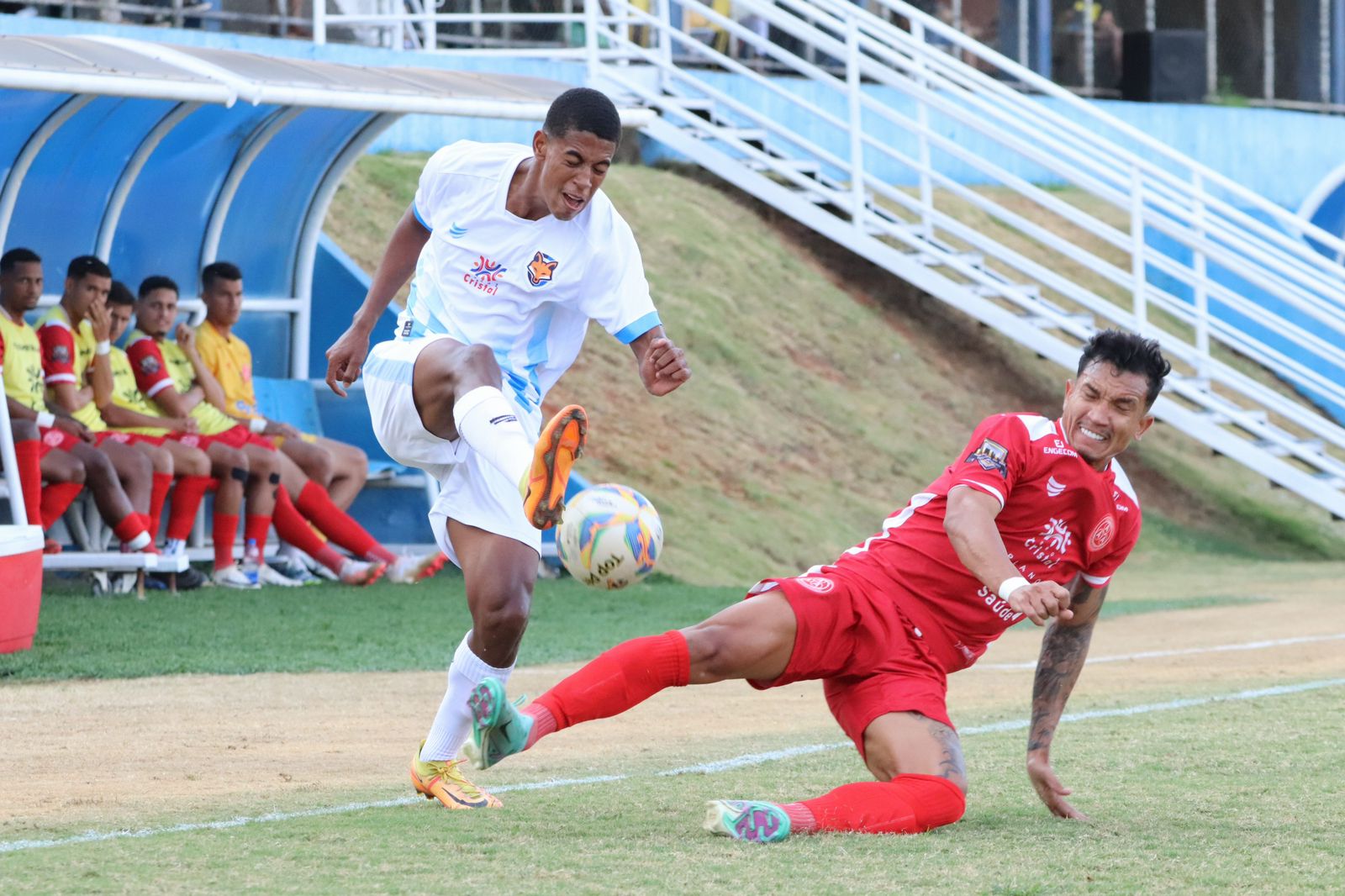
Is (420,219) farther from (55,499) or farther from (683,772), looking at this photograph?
(55,499)

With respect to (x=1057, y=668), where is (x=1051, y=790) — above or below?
below

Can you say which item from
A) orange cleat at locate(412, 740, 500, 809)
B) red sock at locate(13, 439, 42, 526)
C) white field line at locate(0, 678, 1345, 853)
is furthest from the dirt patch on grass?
red sock at locate(13, 439, 42, 526)

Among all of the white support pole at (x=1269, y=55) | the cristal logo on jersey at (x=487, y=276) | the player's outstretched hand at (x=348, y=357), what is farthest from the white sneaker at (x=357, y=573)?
the white support pole at (x=1269, y=55)

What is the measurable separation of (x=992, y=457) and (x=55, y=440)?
7036mm

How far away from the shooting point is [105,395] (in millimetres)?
11492

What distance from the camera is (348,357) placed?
6.11 metres

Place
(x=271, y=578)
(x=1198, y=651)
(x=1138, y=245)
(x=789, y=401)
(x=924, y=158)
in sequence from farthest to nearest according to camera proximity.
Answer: (x=924, y=158), (x=789, y=401), (x=1138, y=245), (x=271, y=578), (x=1198, y=651)

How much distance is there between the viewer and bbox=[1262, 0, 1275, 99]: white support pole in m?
29.4

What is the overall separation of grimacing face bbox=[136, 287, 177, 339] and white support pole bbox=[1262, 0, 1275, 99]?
21.7 meters

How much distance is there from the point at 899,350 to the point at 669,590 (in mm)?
7145

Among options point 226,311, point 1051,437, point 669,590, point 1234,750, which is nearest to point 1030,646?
point 669,590

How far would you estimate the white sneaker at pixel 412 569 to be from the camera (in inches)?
499

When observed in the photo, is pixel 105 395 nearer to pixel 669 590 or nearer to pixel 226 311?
pixel 226 311

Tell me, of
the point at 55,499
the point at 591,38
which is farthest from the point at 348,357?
the point at 591,38
